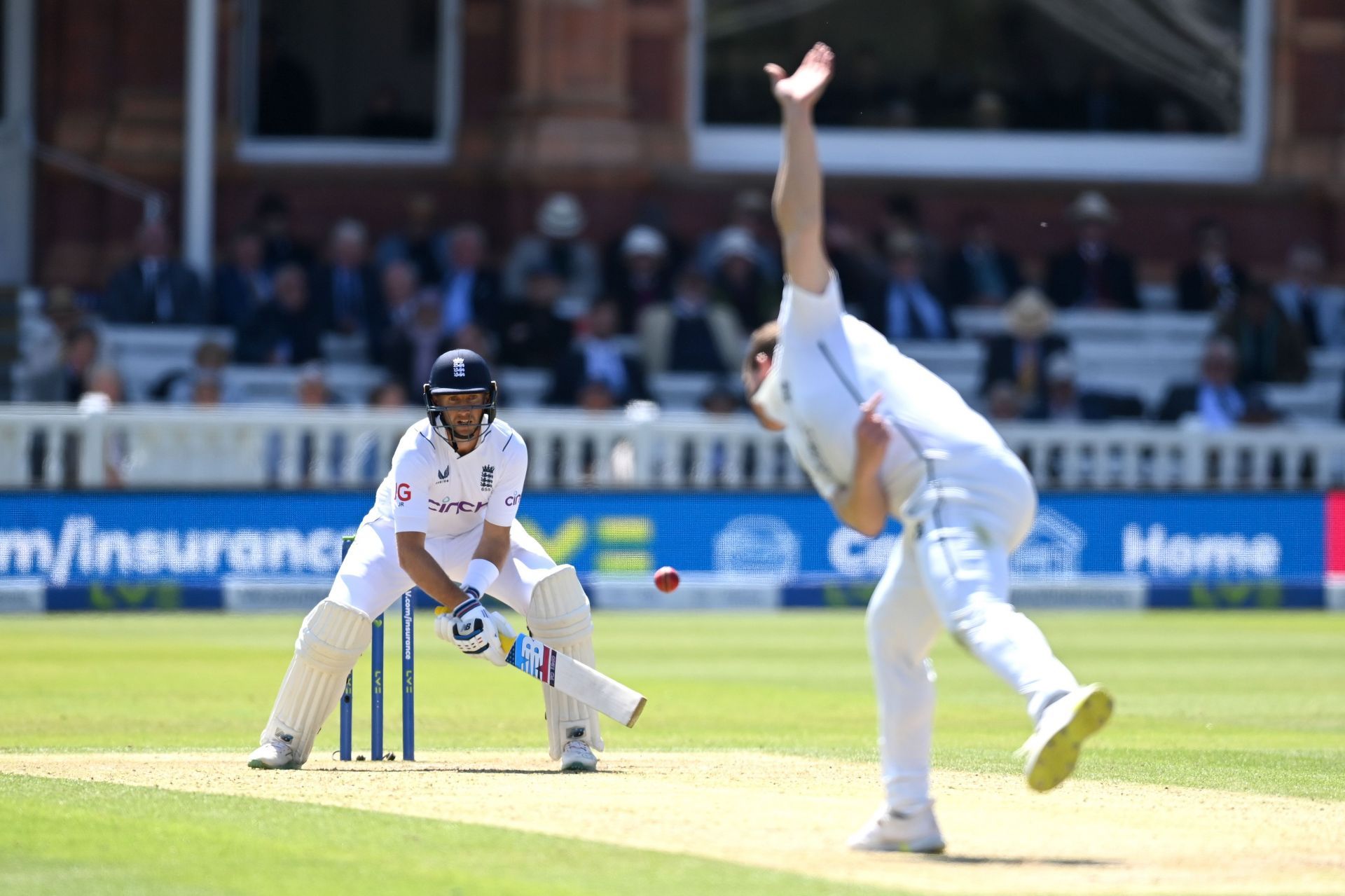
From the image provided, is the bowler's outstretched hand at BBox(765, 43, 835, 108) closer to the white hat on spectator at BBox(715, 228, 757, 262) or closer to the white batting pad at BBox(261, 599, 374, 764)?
the white batting pad at BBox(261, 599, 374, 764)

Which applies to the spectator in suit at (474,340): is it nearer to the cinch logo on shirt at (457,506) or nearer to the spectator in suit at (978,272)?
the spectator in suit at (978,272)

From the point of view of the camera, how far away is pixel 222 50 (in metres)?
23.2

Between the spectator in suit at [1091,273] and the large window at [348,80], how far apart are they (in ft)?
20.1

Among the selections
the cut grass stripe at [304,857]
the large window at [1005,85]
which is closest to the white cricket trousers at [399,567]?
the cut grass stripe at [304,857]

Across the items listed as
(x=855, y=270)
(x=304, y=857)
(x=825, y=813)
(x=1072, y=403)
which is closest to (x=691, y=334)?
(x=855, y=270)

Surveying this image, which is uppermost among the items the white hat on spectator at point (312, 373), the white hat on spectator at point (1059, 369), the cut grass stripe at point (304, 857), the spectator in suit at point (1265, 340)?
the spectator in suit at point (1265, 340)

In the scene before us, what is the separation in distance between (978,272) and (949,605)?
1590 cm

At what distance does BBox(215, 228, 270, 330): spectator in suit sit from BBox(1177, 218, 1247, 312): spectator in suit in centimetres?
837

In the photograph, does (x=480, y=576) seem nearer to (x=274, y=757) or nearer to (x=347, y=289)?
(x=274, y=757)

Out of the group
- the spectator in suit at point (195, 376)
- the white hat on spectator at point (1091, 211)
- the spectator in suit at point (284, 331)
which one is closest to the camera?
the spectator in suit at point (195, 376)

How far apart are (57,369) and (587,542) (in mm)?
4743

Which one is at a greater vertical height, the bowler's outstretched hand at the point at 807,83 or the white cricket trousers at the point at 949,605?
the bowler's outstretched hand at the point at 807,83

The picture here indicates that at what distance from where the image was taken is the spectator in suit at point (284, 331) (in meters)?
19.8

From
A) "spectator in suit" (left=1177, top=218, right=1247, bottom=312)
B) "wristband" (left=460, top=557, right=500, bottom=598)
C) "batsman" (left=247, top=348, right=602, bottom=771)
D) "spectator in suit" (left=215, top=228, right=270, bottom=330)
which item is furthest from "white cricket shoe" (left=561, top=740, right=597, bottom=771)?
"spectator in suit" (left=1177, top=218, right=1247, bottom=312)
